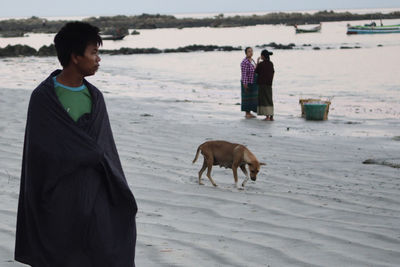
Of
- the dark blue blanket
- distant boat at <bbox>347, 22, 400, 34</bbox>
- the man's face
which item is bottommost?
distant boat at <bbox>347, 22, 400, 34</bbox>

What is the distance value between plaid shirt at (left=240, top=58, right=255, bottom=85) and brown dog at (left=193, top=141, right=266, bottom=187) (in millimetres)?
6847

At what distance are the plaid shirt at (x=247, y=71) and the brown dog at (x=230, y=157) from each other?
22.5 feet

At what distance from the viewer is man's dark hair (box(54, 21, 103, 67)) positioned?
3225 millimetres

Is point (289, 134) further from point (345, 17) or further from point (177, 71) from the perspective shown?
point (345, 17)

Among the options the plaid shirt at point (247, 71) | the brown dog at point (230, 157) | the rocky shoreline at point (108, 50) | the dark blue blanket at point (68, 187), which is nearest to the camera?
the dark blue blanket at point (68, 187)

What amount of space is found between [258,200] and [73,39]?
3.45 metres

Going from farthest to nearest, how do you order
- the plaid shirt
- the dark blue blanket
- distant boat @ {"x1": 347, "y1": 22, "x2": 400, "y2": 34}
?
distant boat @ {"x1": 347, "y1": 22, "x2": 400, "y2": 34}, the plaid shirt, the dark blue blanket

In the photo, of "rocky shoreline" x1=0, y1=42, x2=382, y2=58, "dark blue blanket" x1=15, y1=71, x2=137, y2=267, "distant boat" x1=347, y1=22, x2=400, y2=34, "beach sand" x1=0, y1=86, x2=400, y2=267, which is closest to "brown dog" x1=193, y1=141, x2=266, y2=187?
"beach sand" x1=0, y1=86, x2=400, y2=267

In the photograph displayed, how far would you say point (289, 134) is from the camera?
11.6 meters

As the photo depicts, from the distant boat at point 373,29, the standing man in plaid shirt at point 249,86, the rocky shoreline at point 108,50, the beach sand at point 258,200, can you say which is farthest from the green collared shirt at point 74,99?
the distant boat at point 373,29

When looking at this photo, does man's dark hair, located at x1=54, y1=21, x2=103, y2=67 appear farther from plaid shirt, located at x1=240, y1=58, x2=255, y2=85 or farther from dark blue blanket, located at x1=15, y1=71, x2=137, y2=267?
plaid shirt, located at x1=240, y1=58, x2=255, y2=85

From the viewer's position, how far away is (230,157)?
7078 millimetres

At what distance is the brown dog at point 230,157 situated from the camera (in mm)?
6987

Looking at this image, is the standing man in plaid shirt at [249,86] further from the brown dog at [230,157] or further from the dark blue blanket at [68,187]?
the dark blue blanket at [68,187]
